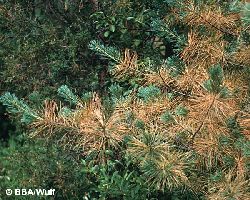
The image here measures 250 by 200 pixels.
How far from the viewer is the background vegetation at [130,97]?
2.49 m

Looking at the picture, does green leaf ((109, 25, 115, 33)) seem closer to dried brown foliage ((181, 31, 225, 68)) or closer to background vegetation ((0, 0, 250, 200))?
background vegetation ((0, 0, 250, 200))

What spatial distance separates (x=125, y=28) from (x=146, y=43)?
176mm

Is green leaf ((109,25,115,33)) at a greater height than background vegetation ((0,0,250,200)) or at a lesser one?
greater

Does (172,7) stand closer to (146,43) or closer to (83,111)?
(146,43)

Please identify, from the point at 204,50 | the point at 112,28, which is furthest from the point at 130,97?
the point at 112,28

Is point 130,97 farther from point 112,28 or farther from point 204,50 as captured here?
point 112,28

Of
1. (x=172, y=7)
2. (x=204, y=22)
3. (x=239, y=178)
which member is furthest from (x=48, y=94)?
(x=239, y=178)

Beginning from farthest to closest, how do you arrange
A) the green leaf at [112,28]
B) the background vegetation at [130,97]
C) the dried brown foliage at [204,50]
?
the green leaf at [112,28] < the dried brown foliage at [204,50] < the background vegetation at [130,97]

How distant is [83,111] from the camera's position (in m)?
2.61

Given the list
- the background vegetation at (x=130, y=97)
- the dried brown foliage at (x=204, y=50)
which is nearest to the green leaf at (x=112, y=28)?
the background vegetation at (x=130, y=97)

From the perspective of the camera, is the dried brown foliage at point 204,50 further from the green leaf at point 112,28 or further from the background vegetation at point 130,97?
the green leaf at point 112,28

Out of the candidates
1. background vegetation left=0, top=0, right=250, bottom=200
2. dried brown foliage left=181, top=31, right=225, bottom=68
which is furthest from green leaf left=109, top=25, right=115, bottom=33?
dried brown foliage left=181, top=31, right=225, bottom=68

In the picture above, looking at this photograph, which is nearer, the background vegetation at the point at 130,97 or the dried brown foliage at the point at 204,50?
the background vegetation at the point at 130,97

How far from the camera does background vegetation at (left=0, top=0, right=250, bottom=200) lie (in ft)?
8.18
